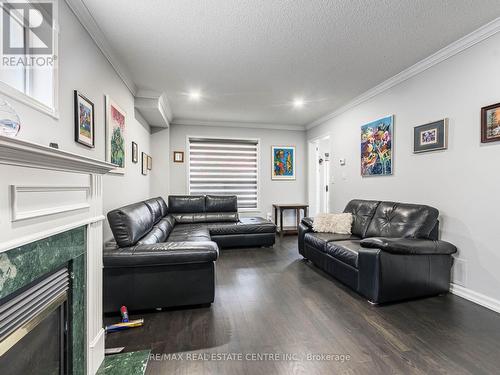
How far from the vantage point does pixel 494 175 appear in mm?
2125

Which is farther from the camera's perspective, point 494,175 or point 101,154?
point 101,154

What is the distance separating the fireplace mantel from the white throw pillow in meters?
2.70

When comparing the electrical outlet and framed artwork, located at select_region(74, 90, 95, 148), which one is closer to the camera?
framed artwork, located at select_region(74, 90, 95, 148)

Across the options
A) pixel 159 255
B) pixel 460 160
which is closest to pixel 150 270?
pixel 159 255

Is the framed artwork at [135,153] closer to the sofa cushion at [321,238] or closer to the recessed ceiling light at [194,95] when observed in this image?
the recessed ceiling light at [194,95]

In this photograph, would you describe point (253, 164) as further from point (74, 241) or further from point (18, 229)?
point (18, 229)

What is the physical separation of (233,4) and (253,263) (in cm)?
297

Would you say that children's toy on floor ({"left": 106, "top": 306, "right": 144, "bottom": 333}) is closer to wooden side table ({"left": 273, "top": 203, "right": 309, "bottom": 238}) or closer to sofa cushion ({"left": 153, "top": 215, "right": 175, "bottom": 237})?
sofa cushion ({"left": 153, "top": 215, "right": 175, "bottom": 237})

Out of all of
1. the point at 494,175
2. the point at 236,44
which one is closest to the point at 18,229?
the point at 236,44

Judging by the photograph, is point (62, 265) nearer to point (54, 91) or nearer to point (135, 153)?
point (54, 91)

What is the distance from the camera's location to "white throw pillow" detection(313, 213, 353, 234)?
10.8ft

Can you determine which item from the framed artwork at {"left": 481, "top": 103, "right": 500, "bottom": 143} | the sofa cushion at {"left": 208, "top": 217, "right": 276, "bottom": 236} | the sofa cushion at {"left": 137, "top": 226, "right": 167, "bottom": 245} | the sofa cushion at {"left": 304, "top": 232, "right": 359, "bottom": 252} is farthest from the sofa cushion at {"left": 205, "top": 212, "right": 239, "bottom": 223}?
the framed artwork at {"left": 481, "top": 103, "right": 500, "bottom": 143}

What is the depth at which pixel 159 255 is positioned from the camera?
201 centimetres

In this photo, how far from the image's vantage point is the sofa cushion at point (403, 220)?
248 cm
